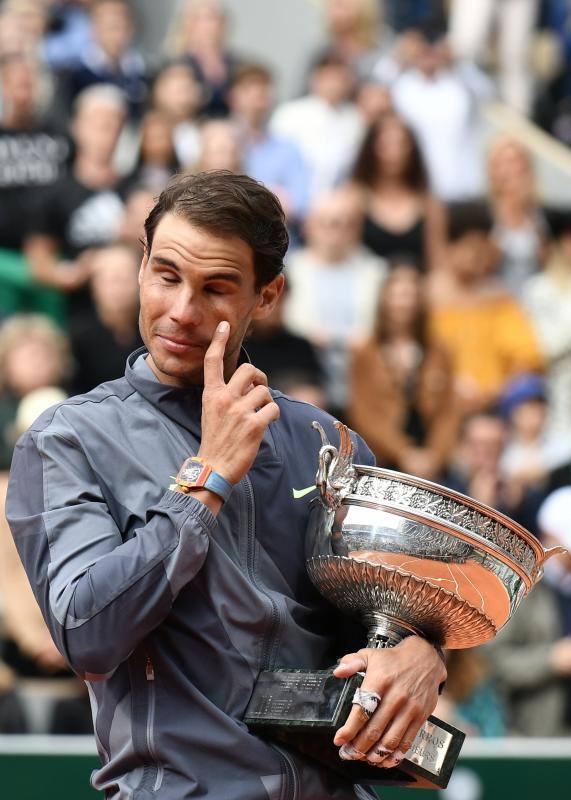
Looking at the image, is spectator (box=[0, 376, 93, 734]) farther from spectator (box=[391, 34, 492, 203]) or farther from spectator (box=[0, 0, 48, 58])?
spectator (box=[391, 34, 492, 203])

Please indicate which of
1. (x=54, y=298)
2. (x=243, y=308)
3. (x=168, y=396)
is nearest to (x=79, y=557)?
(x=168, y=396)

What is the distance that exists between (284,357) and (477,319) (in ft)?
4.92

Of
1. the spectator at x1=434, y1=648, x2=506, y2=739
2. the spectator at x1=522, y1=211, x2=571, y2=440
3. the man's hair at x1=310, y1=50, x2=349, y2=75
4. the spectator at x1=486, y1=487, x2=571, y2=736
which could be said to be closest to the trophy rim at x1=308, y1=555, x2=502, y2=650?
the spectator at x1=434, y1=648, x2=506, y2=739

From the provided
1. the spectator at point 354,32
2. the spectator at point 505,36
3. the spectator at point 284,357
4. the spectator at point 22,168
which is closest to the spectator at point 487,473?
the spectator at point 284,357

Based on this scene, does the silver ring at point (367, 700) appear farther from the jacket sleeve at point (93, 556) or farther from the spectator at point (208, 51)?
the spectator at point (208, 51)

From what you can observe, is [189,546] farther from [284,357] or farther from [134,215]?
[134,215]

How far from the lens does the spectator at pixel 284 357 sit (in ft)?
25.5

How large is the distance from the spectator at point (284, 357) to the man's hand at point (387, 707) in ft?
16.5

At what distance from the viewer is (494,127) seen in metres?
10.5

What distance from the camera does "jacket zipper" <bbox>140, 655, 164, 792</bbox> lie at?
8.46ft

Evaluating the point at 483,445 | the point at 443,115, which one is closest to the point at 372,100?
the point at 443,115

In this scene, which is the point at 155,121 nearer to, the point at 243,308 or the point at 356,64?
the point at 356,64

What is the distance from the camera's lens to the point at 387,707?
8.47ft

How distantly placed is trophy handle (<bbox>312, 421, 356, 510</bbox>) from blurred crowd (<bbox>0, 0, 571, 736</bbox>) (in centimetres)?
407
